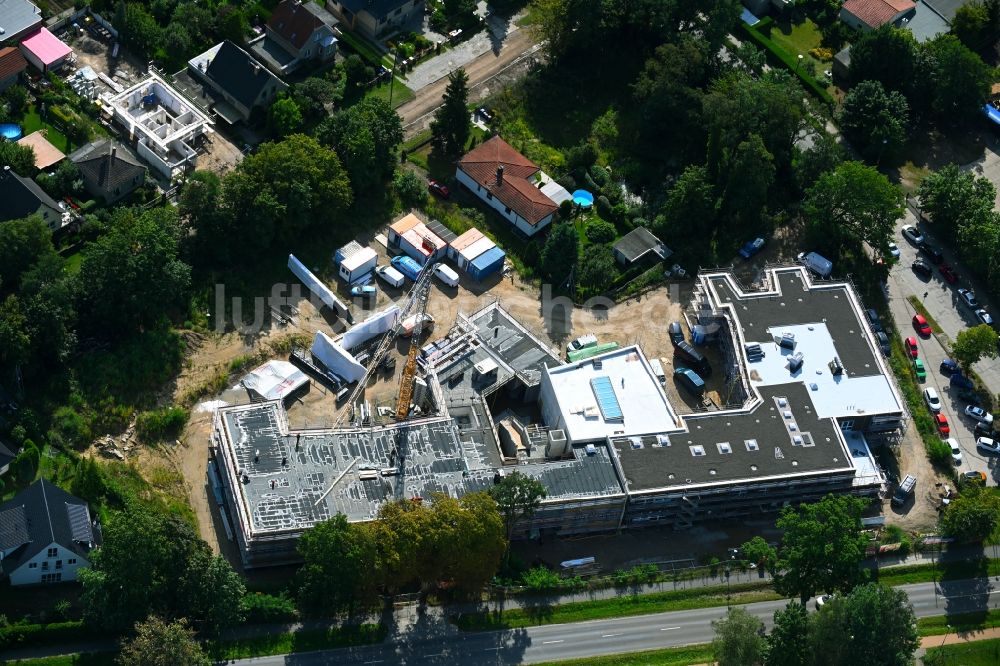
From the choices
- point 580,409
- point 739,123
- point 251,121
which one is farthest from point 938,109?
point 251,121

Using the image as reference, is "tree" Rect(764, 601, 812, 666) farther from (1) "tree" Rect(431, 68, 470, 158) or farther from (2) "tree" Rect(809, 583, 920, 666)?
(1) "tree" Rect(431, 68, 470, 158)

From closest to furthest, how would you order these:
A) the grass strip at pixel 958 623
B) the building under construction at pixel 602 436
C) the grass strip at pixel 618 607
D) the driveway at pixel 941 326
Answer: the grass strip at pixel 618 607, the building under construction at pixel 602 436, the grass strip at pixel 958 623, the driveway at pixel 941 326

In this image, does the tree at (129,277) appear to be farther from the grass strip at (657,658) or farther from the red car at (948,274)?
the red car at (948,274)

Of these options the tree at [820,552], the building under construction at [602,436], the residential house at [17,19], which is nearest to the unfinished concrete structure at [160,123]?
the residential house at [17,19]

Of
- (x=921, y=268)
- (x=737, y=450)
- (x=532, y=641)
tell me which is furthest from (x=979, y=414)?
(x=532, y=641)

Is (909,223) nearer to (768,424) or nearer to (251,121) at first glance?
(768,424)

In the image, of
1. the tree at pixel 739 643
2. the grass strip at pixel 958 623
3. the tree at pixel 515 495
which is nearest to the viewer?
the tree at pixel 739 643
